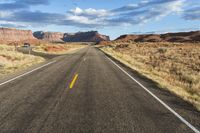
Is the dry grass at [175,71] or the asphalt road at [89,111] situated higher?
the asphalt road at [89,111]

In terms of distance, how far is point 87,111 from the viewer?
7.00 meters

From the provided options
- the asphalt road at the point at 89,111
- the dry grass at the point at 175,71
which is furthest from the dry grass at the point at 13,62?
the dry grass at the point at 175,71

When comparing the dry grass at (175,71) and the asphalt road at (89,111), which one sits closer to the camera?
the asphalt road at (89,111)

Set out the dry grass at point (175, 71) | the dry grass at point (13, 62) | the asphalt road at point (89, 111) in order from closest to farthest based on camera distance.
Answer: the asphalt road at point (89, 111)
the dry grass at point (175, 71)
the dry grass at point (13, 62)

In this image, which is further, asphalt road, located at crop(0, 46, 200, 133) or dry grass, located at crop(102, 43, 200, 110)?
dry grass, located at crop(102, 43, 200, 110)

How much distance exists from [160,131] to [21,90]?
20.8 ft

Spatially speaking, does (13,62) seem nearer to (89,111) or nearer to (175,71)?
(175,71)

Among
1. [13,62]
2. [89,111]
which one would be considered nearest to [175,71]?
[89,111]

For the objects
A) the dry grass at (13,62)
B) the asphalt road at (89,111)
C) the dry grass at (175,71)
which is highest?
the asphalt road at (89,111)

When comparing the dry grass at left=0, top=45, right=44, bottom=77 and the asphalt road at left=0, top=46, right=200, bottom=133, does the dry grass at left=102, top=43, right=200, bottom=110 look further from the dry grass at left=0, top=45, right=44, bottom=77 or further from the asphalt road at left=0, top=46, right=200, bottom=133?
the dry grass at left=0, top=45, right=44, bottom=77

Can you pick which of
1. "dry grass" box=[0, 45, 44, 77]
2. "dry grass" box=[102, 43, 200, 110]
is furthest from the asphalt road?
"dry grass" box=[0, 45, 44, 77]

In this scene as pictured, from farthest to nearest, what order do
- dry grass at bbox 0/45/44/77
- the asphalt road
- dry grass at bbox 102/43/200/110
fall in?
1. dry grass at bbox 0/45/44/77
2. dry grass at bbox 102/43/200/110
3. the asphalt road

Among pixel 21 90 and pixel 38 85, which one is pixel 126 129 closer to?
pixel 21 90

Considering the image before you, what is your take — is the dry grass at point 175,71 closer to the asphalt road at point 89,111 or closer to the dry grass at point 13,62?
the asphalt road at point 89,111
